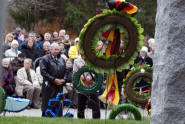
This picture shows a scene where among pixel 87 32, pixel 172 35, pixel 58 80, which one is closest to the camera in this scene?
pixel 172 35

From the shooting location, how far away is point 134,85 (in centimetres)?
912

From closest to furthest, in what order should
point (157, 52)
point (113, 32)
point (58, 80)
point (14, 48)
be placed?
point (157, 52), point (113, 32), point (58, 80), point (14, 48)

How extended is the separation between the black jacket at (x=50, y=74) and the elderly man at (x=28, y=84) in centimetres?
232

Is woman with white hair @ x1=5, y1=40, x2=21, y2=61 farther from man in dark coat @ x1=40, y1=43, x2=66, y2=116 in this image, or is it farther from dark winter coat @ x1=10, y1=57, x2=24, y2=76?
man in dark coat @ x1=40, y1=43, x2=66, y2=116

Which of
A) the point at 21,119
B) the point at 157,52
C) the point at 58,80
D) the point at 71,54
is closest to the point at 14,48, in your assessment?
the point at 71,54

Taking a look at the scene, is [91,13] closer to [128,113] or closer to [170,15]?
[128,113]

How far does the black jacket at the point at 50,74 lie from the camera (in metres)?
9.14

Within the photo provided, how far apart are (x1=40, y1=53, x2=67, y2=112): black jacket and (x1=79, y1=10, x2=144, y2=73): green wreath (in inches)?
90.9

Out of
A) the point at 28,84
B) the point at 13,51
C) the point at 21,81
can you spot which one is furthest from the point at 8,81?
the point at 13,51

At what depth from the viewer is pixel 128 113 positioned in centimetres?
845

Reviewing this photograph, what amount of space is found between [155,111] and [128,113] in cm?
511

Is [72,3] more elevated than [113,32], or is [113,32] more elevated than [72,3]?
[72,3]

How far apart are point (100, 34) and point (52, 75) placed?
2.72 m

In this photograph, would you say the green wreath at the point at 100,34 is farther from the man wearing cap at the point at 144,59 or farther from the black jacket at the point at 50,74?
the man wearing cap at the point at 144,59
